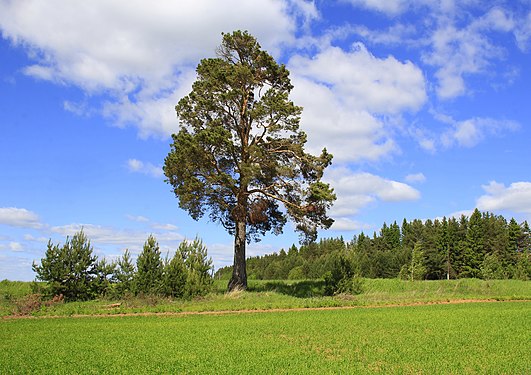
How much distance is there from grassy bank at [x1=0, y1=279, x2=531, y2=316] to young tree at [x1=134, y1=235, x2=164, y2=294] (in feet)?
3.56

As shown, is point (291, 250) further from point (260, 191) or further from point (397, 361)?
point (397, 361)

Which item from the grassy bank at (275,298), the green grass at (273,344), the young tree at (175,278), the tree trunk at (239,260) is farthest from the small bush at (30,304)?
the tree trunk at (239,260)

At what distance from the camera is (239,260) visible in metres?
32.3

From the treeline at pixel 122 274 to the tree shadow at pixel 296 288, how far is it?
685 cm

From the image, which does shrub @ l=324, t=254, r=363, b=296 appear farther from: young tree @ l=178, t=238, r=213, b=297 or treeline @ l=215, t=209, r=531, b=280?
treeline @ l=215, t=209, r=531, b=280

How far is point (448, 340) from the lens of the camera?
Answer: 13.7 meters

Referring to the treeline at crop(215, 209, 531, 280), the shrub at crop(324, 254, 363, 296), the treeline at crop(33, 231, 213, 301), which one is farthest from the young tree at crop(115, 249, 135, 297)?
the treeline at crop(215, 209, 531, 280)

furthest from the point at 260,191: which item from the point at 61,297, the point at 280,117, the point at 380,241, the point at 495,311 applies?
the point at 380,241

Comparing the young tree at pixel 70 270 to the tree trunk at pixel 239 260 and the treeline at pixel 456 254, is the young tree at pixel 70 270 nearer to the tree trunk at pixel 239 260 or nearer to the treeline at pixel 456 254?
the tree trunk at pixel 239 260

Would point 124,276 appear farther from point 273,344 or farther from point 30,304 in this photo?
point 273,344

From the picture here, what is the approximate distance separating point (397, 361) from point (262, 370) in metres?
3.41

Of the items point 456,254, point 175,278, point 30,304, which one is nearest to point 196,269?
point 175,278

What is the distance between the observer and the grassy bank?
24250 mm

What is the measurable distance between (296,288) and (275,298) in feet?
20.8
